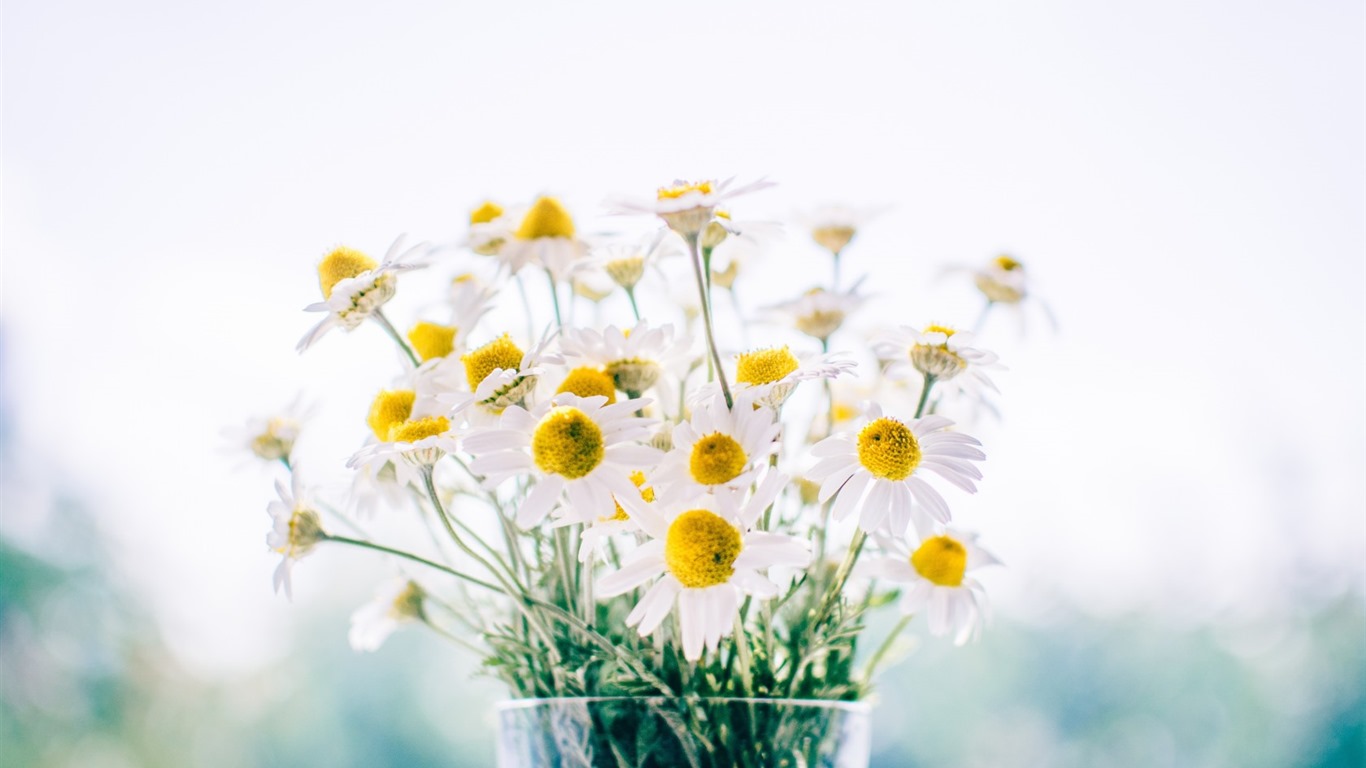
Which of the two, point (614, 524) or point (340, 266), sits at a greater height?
point (340, 266)

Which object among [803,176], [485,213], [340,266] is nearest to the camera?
[340,266]

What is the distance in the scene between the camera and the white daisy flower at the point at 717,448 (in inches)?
15.9

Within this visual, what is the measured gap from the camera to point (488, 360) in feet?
1.52

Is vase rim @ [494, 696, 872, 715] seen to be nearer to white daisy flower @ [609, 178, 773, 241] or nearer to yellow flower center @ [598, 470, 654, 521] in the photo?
yellow flower center @ [598, 470, 654, 521]

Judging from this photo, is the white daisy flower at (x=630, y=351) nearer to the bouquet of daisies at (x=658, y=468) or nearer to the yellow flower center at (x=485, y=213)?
the bouquet of daisies at (x=658, y=468)

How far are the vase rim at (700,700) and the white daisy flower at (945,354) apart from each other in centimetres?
16

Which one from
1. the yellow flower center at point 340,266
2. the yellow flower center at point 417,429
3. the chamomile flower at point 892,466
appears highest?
the yellow flower center at point 340,266

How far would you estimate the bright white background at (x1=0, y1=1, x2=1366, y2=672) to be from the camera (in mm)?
1268

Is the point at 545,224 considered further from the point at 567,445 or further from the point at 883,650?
the point at 883,650

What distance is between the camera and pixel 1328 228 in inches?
56.6

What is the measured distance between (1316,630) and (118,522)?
167 cm

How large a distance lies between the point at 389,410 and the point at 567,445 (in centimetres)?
11

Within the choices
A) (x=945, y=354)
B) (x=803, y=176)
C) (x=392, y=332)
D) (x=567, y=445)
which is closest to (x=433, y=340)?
(x=392, y=332)

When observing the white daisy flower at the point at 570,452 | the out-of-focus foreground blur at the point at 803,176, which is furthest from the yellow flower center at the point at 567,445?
the out-of-focus foreground blur at the point at 803,176
